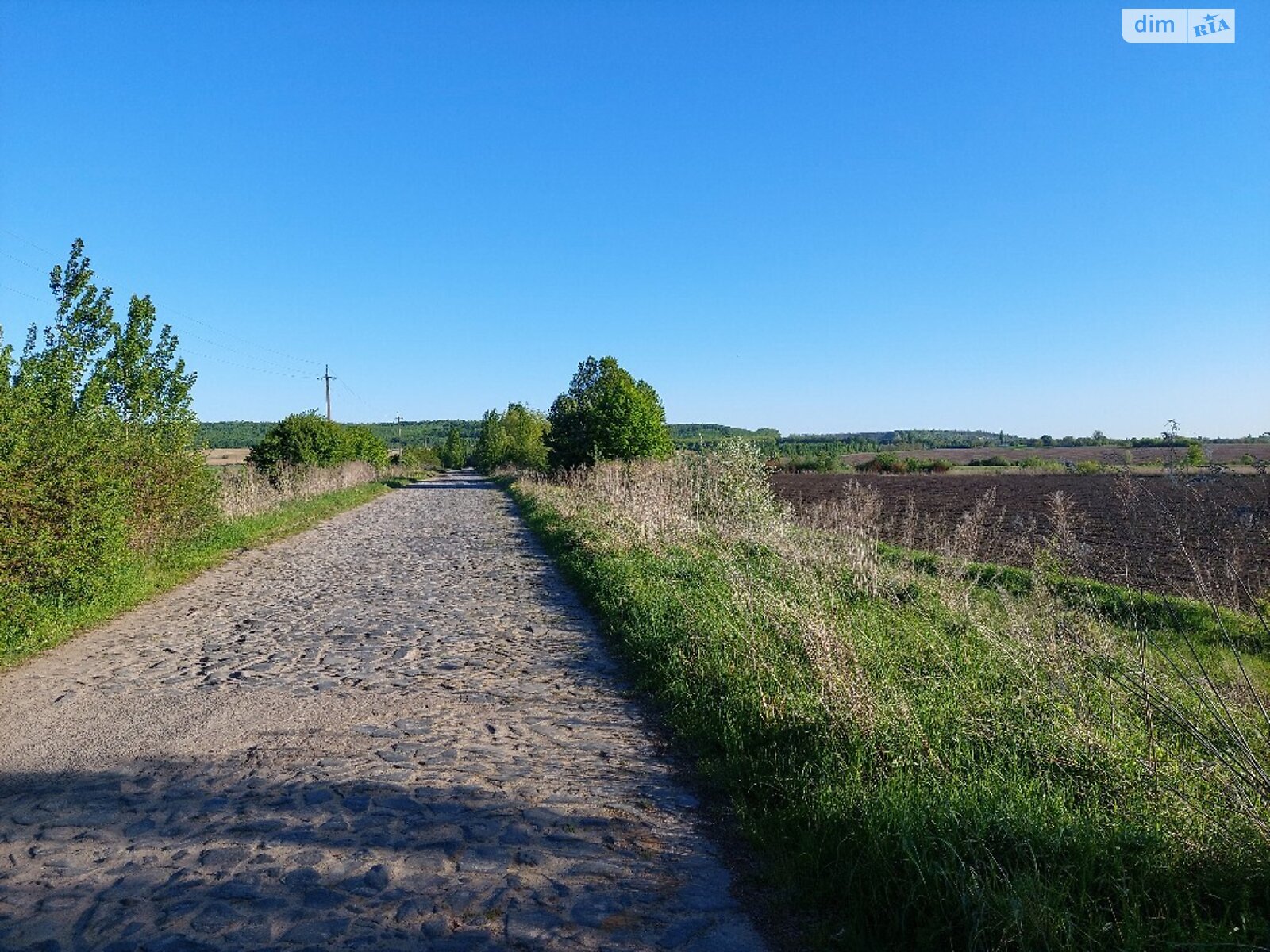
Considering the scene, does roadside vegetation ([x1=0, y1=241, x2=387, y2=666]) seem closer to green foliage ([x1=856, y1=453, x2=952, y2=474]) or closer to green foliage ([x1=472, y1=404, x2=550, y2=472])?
green foliage ([x1=472, y1=404, x2=550, y2=472])

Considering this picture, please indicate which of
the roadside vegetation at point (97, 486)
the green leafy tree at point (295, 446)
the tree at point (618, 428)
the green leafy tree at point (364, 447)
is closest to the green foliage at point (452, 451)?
the green leafy tree at point (364, 447)

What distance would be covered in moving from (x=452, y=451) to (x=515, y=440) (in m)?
68.6

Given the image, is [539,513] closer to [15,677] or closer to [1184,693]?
[15,677]

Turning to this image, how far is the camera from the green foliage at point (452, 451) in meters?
134

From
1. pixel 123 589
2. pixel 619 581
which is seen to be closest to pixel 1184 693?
pixel 619 581

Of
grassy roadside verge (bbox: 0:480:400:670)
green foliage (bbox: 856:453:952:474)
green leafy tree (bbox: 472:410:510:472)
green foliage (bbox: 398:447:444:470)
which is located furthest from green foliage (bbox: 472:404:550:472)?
green foliage (bbox: 856:453:952:474)

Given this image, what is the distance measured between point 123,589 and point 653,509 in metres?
8.74

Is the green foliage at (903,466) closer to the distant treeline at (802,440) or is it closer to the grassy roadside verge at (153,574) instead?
the distant treeline at (802,440)

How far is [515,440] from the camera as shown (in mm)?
68812

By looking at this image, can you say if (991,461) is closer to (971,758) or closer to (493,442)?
(493,442)

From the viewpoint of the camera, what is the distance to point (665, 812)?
477 cm

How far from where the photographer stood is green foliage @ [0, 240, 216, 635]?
8.38 m

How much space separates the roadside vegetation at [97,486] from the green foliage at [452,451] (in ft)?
364

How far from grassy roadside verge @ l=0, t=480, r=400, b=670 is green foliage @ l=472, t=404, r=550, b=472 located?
26.2 meters
